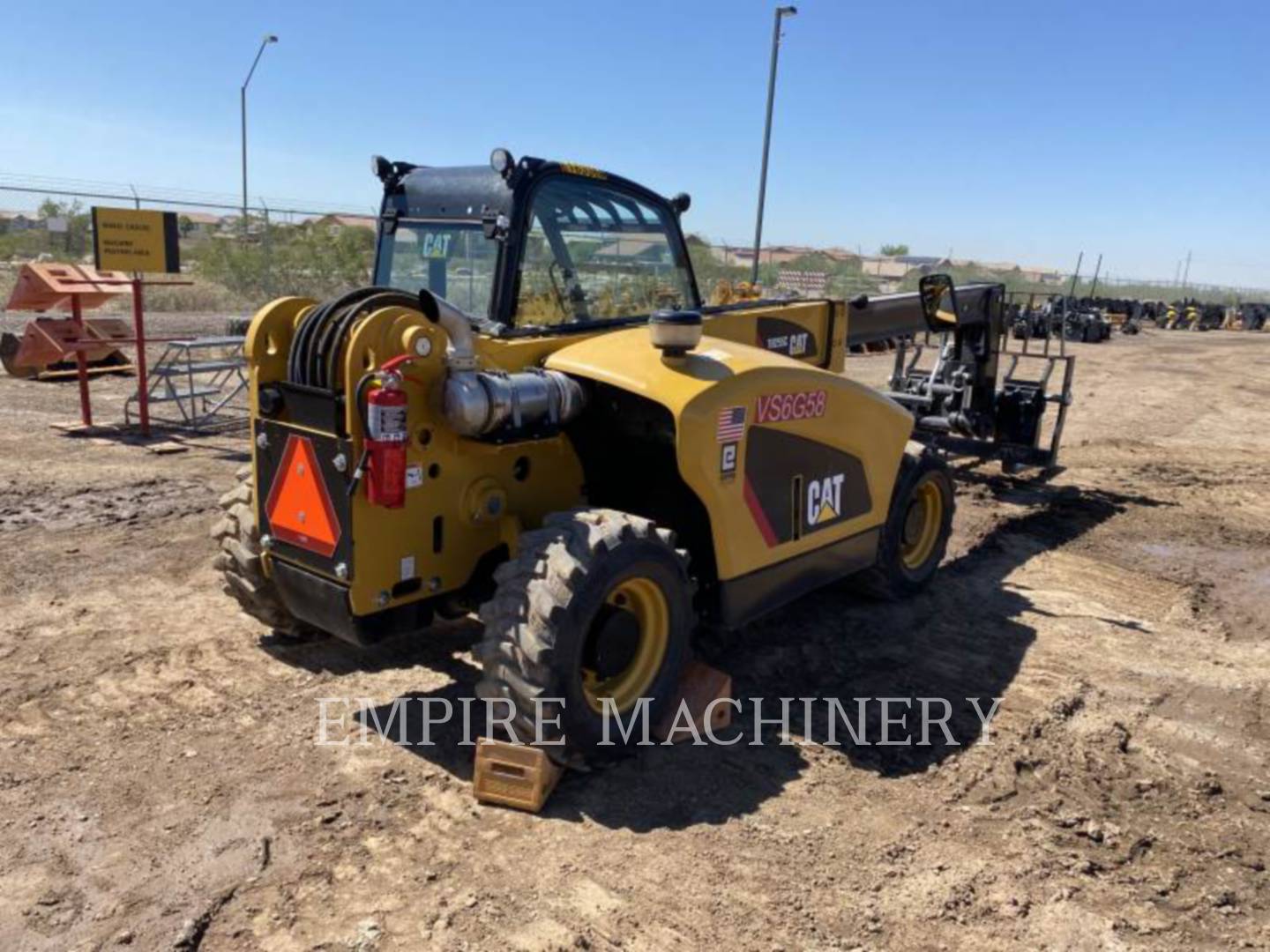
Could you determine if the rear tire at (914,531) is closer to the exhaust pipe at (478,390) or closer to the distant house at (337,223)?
the exhaust pipe at (478,390)

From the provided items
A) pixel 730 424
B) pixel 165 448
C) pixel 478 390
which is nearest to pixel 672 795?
pixel 730 424

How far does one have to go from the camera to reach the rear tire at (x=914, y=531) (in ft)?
19.0

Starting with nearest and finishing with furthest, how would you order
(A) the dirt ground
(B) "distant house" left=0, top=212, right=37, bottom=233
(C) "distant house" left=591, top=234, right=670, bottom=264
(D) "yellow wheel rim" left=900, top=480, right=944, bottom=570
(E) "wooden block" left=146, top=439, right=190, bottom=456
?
(A) the dirt ground, (C) "distant house" left=591, top=234, right=670, bottom=264, (D) "yellow wheel rim" left=900, top=480, right=944, bottom=570, (E) "wooden block" left=146, top=439, right=190, bottom=456, (B) "distant house" left=0, top=212, right=37, bottom=233

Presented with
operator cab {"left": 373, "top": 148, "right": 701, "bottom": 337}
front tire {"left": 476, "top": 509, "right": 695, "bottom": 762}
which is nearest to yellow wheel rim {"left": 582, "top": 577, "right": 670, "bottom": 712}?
front tire {"left": 476, "top": 509, "right": 695, "bottom": 762}

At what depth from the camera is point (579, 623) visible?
375cm

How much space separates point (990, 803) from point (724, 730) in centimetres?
112

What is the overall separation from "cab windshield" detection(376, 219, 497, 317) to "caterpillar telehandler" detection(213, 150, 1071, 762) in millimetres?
16

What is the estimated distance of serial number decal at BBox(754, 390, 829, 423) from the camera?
4.48 m

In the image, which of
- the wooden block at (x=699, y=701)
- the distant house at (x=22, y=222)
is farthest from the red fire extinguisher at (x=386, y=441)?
the distant house at (x=22, y=222)

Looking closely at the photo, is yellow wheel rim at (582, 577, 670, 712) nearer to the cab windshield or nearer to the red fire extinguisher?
the red fire extinguisher

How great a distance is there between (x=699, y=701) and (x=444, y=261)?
7.79ft

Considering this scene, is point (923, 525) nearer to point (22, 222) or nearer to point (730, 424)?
point (730, 424)

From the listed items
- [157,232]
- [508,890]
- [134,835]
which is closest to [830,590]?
[508,890]

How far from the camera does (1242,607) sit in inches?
255
